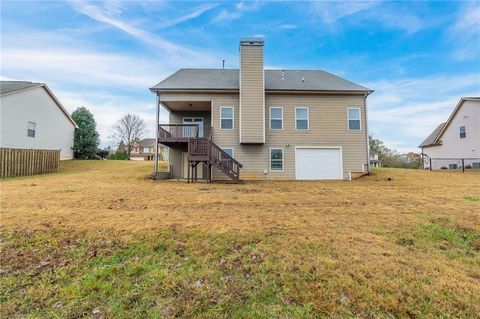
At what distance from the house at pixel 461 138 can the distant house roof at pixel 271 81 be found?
38.8ft

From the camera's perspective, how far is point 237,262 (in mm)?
3430

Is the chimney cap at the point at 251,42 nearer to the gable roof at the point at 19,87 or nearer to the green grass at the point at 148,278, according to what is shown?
the green grass at the point at 148,278

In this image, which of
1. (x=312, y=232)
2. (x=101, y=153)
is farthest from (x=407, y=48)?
(x=101, y=153)

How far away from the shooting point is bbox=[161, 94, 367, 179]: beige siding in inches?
576

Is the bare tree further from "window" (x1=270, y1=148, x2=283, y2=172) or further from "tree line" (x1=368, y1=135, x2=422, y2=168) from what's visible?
"tree line" (x1=368, y1=135, x2=422, y2=168)

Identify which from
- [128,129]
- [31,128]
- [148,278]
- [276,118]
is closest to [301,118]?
[276,118]

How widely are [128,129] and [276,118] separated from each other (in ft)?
132

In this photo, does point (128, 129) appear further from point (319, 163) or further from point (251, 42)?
point (319, 163)

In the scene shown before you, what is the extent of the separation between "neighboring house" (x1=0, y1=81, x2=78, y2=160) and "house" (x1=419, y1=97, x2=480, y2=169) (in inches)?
1314

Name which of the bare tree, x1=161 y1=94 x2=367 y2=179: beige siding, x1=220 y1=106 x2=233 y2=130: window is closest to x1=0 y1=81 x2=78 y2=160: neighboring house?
x1=161 y1=94 x2=367 y2=179: beige siding

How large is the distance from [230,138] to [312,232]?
1072 cm

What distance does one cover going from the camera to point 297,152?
14.9 meters

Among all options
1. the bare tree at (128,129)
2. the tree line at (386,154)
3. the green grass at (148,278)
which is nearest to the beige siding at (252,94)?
the green grass at (148,278)

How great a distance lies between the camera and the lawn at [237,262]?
251 cm
